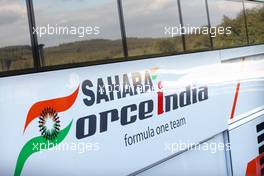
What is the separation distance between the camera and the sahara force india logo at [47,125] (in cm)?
264

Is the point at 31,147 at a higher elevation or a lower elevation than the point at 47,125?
lower

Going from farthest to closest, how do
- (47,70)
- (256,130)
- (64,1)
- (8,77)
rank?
(256,130), (64,1), (47,70), (8,77)

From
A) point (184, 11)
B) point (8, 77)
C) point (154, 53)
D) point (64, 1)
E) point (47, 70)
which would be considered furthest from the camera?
point (184, 11)

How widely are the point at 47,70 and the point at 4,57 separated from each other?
13.3 inches

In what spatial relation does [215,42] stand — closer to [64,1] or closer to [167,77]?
[167,77]

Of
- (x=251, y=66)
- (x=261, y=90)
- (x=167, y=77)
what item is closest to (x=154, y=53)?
(x=167, y=77)

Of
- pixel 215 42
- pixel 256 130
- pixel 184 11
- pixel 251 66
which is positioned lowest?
pixel 256 130

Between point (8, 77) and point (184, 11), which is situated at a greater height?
point (184, 11)

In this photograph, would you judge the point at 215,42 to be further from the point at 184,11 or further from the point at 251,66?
the point at 251,66

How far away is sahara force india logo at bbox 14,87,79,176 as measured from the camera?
264cm

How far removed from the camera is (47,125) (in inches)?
110

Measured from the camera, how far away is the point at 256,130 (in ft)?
18.7

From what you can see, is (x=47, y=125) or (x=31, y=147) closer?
(x=31, y=147)

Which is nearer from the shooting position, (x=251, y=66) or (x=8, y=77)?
(x=8, y=77)
